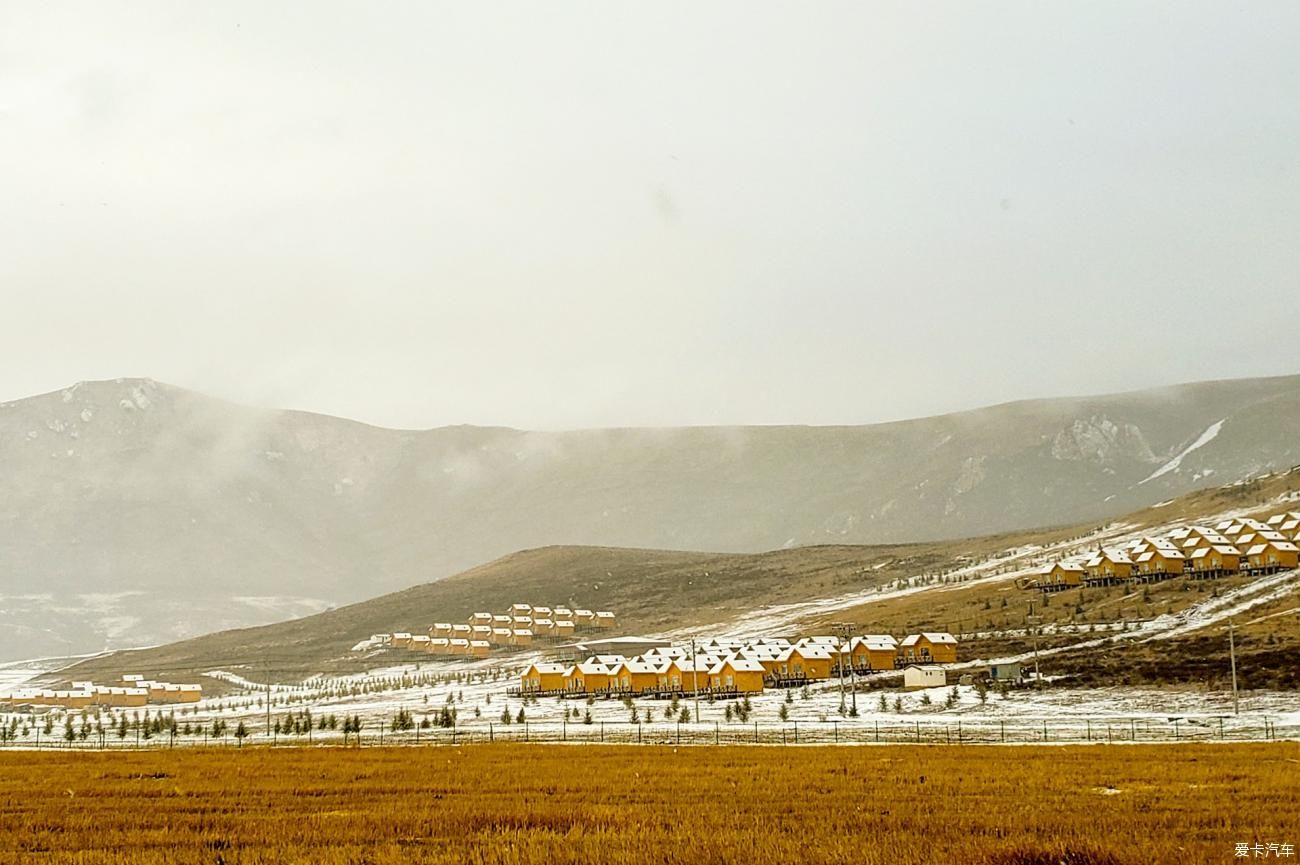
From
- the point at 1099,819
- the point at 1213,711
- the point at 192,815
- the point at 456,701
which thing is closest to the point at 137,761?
the point at 192,815

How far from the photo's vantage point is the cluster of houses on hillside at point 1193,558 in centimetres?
12950

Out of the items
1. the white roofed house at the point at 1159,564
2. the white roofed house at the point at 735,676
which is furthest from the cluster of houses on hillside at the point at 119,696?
the white roofed house at the point at 1159,564

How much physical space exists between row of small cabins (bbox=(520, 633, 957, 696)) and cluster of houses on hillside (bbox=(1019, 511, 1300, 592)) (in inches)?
1343

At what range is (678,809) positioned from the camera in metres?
22.6

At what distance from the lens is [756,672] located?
109188mm

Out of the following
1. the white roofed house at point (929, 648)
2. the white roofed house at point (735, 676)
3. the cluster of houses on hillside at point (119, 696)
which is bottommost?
the cluster of houses on hillside at point (119, 696)

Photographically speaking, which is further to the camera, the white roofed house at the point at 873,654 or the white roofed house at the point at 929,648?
the white roofed house at the point at 873,654

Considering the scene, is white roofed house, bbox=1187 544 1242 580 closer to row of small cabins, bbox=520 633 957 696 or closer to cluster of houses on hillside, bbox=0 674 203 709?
row of small cabins, bbox=520 633 957 696

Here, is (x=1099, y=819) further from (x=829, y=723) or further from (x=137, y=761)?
(x=829, y=723)

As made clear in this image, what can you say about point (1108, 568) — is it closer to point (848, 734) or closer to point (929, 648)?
point (929, 648)

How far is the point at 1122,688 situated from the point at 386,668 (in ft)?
417

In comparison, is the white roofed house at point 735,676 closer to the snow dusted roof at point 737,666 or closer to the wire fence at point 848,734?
the snow dusted roof at point 737,666

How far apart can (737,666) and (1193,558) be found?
59617 millimetres

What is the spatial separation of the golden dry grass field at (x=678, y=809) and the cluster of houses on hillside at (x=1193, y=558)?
324 ft
